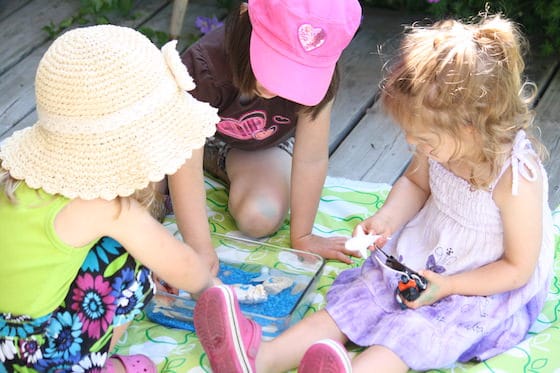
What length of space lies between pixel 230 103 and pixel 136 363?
598 mm

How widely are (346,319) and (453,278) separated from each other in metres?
0.21

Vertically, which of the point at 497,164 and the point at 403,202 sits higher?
the point at 497,164

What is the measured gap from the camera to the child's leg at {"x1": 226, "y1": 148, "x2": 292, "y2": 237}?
1938mm

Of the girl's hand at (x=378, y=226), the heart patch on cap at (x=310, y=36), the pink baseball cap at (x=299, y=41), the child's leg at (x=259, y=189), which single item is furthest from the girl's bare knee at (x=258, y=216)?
the heart patch on cap at (x=310, y=36)

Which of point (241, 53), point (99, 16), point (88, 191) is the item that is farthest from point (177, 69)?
point (99, 16)

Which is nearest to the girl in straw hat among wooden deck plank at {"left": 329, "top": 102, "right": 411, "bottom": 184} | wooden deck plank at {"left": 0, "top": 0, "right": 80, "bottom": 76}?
wooden deck plank at {"left": 329, "top": 102, "right": 411, "bottom": 184}

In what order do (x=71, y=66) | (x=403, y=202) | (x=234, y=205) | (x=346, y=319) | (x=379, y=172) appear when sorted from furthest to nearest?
(x=379, y=172), (x=234, y=205), (x=403, y=202), (x=346, y=319), (x=71, y=66)

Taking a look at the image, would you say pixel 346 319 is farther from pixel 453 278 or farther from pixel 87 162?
pixel 87 162

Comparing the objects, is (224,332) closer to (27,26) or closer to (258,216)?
(258,216)

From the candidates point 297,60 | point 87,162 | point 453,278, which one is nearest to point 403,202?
point 453,278

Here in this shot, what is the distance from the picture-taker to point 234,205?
198 centimetres

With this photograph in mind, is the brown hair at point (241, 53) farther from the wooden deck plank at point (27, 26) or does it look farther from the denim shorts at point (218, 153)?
the wooden deck plank at point (27, 26)

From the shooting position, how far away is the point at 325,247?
6.19 feet

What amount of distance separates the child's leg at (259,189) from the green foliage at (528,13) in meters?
0.89
